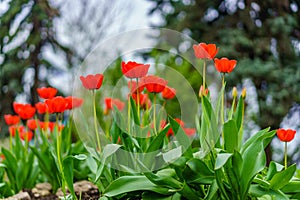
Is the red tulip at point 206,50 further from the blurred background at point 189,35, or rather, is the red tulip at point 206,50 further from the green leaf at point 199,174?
the blurred background at point 189,35

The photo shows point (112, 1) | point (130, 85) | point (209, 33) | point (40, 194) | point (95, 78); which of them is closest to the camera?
point (95, 78)

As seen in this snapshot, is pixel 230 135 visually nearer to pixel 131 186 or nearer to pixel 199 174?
pixel 199 174

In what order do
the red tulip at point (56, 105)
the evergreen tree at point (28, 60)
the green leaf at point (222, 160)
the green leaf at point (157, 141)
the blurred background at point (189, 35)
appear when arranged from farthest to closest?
the evergreen tree at point (28, 60), the blurred background at point (189, 35), the red tulip at point (56, 105), the green leaf at point (157, 141), the green leaf at point (222, 160)

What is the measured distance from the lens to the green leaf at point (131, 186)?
1.33m

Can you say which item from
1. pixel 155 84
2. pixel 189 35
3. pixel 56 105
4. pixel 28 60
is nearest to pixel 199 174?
pixel 155 84

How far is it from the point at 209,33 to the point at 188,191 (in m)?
5.04

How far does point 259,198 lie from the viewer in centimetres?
Result: 140

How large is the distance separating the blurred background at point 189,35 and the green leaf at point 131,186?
2966 millimetres

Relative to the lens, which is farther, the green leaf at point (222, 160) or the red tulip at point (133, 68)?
the red tulip at point (133, 68)

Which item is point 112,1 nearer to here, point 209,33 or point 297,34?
point 209,33

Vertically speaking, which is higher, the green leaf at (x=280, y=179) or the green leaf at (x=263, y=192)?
the green leaf at (x=280, y=179)

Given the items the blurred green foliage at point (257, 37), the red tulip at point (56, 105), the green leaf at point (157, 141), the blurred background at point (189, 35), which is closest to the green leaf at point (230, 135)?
the green leaf at point (157, 141)

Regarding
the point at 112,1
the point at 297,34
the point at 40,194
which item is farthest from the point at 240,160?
the point at 112,1

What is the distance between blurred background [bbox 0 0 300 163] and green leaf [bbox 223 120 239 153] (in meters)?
3.06
